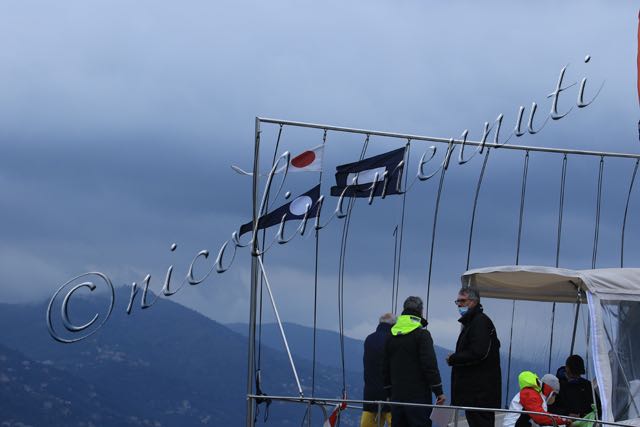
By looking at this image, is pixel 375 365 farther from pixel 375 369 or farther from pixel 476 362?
pixel 476 362

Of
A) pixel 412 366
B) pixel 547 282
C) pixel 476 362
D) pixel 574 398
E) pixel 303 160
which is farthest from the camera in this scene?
pixel 303 160

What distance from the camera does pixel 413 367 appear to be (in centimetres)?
1844

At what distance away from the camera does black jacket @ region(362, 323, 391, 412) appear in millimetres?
19625

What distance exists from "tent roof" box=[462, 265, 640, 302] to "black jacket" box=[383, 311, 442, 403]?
2.67 metres

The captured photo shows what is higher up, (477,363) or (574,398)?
(477,363)

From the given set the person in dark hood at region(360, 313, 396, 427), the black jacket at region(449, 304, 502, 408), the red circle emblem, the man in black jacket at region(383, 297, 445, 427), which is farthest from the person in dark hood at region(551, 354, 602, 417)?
the red circle emblem

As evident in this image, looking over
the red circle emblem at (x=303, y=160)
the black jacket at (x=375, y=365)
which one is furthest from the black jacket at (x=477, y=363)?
the red circle emblem at (x=303, y=160)

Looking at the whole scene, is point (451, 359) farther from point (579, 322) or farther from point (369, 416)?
point (579, 322)

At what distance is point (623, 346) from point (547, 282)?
205 centimetres

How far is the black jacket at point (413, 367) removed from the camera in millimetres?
18266

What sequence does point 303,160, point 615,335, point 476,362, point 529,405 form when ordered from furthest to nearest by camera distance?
point 303,160 < point 615,335 < point 529,405 < point 476,362

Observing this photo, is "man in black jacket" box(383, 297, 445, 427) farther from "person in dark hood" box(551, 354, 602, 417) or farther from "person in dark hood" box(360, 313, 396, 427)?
"person in dark hood" box(551, 354, 602, 417)

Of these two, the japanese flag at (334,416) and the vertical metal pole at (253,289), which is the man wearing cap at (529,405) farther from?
the vertical metal pole at (253,289)

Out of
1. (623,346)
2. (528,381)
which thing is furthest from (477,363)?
(623,346)
